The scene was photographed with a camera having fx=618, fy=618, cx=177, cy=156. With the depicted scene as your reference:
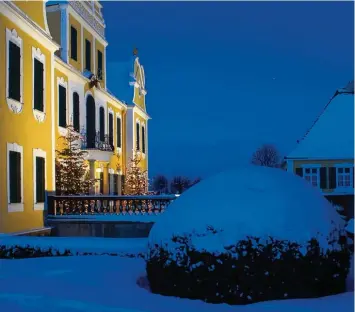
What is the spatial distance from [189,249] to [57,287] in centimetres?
174

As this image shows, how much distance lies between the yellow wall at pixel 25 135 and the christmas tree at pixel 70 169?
297cm

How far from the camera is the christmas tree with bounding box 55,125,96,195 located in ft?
76.6

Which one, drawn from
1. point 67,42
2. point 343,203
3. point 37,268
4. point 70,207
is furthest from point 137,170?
point 37,268

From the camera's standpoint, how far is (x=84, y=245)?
14.1 m

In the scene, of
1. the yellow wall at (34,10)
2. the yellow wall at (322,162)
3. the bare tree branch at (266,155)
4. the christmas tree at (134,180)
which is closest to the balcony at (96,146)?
the christmas tree at (134,180)

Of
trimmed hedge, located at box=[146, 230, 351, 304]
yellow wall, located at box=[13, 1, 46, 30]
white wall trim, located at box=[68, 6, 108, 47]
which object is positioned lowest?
trimmed hedge, located at box=[146, 230, 351, 304]

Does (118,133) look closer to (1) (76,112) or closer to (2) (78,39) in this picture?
(1) (76,112)

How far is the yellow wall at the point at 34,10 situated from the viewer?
60.1 ft

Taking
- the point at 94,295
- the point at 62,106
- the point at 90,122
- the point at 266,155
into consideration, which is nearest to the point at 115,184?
the point at 90,122

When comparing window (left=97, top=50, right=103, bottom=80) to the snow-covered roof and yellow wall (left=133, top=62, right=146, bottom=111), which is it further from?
the snow-covered roof

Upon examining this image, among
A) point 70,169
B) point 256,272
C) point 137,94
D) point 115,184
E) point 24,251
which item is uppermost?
point 137,94

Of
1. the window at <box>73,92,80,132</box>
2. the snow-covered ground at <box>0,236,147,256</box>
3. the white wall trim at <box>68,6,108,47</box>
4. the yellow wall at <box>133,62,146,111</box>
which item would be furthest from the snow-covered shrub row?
the yellow wall at <box>133,62,146,111</box>

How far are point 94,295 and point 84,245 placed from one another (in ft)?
23.5

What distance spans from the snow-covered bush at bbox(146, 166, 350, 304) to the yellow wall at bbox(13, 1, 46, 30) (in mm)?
12585
